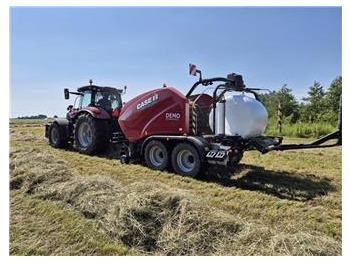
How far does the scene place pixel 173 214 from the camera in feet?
15.3

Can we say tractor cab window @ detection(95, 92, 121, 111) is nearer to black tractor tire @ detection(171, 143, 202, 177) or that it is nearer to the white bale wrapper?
black tractor tire @ detection(171, 143, 202, 177)

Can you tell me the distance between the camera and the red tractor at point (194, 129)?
740 cm

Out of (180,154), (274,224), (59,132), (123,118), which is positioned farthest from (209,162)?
(59,132)

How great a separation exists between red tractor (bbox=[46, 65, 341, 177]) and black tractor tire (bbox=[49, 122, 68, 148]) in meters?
2.03

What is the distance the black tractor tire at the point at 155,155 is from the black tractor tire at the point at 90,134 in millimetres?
2680

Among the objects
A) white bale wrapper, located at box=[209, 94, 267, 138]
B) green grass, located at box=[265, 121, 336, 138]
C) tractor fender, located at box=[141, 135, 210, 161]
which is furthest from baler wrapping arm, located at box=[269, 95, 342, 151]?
green grass, located at box=[265, 121, 336, 138]

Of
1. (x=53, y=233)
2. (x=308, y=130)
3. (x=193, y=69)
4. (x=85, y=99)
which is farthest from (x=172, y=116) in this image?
(x=308, y=130)

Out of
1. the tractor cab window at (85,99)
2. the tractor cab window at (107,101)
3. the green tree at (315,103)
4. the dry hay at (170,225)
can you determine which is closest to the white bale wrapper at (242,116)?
the dry hay at (170,225)

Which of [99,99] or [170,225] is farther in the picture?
[99,99]

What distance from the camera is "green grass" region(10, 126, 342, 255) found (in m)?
4.07

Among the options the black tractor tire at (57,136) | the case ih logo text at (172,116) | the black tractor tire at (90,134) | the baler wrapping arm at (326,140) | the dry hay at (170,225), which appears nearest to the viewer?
the dry hay at (170,225)

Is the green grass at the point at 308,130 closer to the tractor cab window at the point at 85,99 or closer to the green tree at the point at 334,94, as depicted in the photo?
the green tree at the point at 334,94

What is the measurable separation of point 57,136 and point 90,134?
6.50 ft

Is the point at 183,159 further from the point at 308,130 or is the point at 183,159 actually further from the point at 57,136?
the point at 308,130
